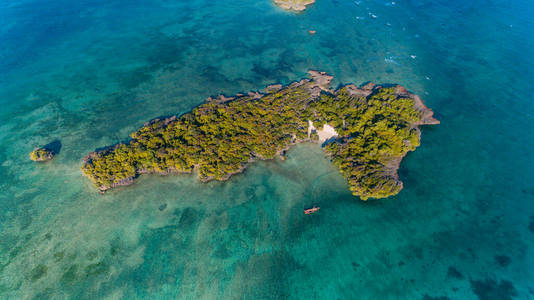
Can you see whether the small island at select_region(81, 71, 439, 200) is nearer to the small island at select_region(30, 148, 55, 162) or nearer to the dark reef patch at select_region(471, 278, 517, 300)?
the small island at select_region(30, 148, 55, 162)

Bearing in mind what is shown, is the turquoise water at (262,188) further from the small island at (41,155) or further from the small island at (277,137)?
the small island at (277,137)

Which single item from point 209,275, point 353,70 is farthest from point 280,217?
point 353,70

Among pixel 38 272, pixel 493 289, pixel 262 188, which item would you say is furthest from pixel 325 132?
pixel 38 272

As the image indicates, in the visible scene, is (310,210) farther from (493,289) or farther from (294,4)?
(294,4)

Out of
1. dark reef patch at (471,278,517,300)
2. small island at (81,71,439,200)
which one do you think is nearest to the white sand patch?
small island at (81,71,439,200)

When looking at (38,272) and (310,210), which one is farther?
(310,210)

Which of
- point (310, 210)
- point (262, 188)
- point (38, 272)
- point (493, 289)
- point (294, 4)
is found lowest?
point (493, 289)
